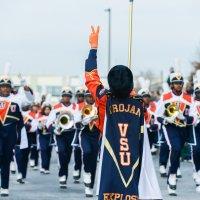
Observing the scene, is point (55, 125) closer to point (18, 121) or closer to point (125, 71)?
point (18, 121)

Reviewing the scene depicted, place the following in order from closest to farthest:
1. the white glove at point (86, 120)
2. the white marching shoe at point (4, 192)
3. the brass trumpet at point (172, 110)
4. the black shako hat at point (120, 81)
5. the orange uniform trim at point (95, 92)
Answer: the black shako hat at point (120, 81)
the orange uniform trim at point (95, 92)
the white marching shoe at point (4, 192)
the brass trumpet at point (172, 110)
the white glove at point (86, 120)

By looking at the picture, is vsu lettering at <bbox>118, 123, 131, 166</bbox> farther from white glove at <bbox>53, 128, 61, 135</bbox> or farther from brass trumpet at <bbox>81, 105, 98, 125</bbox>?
white glove at <bbox>53, 128, 61, 135</bbox>

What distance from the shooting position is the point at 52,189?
15.6 m

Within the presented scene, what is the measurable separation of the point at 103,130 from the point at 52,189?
842 centimetres

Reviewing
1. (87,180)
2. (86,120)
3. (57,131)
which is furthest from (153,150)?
(87,180)

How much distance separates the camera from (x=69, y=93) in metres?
16.8

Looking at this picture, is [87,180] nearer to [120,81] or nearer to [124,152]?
[124,152]

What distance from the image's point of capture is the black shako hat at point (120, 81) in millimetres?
7215

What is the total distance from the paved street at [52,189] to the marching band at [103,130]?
0.86 ft

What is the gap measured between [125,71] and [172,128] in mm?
7382

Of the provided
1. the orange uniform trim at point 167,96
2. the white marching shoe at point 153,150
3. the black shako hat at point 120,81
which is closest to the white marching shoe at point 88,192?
the orange uniform trim at point 167,96

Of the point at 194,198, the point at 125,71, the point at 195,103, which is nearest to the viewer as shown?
the point at 125,71

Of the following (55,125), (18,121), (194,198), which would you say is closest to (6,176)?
(18,121)

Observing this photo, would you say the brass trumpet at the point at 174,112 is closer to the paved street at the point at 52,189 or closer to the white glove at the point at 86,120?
the paved street at the point at 52,189
